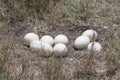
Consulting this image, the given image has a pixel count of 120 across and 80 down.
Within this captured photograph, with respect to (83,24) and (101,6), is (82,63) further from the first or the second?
(101,6)

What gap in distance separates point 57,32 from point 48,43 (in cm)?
42

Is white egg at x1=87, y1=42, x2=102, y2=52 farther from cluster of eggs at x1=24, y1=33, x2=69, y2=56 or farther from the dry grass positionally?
cluster of eggs at x1=24, y1=33, x2=69, y2=56

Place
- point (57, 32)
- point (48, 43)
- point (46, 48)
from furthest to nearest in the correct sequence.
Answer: point (57, 32), point (48, 43), point (46, 48)

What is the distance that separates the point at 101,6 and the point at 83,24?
0.41 meters

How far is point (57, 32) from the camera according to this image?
4.08 metres

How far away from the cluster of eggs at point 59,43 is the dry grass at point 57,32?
0.21 feet

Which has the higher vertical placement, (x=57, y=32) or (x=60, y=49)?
(x=57, y=32)

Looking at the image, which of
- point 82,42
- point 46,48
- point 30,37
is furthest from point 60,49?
point 30,37

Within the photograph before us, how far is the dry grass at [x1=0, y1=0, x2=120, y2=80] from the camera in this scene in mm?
3273

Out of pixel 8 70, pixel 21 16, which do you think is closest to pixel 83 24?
pixel 21 16

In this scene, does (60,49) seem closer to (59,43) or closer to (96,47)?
(59,43)

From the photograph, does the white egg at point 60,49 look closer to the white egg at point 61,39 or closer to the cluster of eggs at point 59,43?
the cluster of eggs at point 59,43

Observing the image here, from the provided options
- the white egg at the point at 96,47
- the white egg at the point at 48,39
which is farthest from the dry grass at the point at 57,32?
the white egg at the point at 48,39

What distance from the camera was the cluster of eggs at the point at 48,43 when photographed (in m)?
3.56
